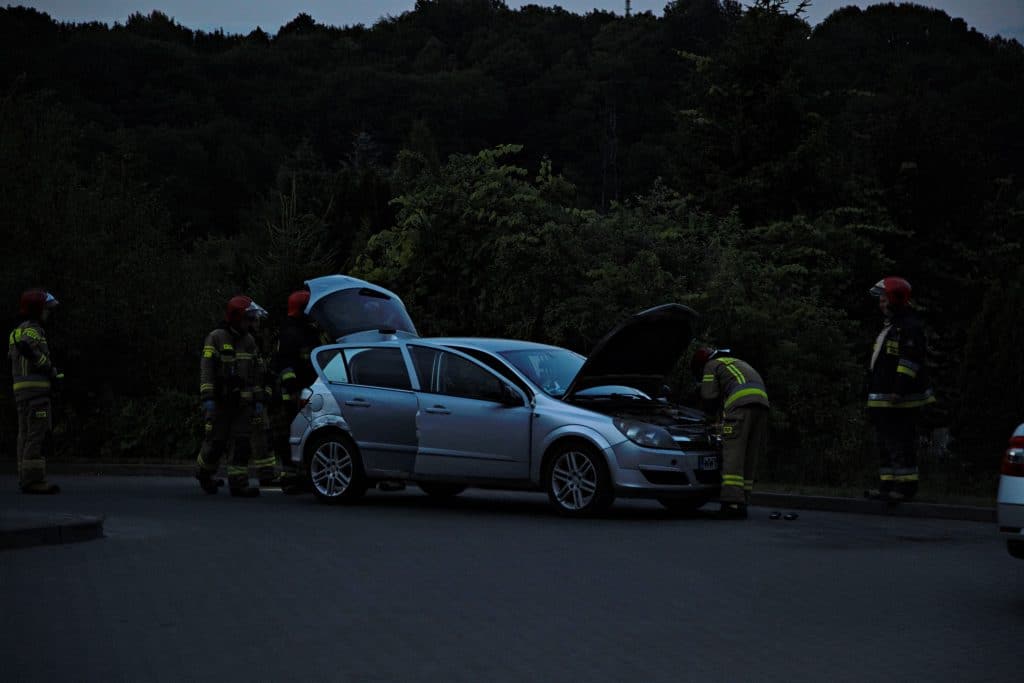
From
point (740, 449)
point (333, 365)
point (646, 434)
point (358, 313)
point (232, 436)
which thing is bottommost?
point (232, 436)

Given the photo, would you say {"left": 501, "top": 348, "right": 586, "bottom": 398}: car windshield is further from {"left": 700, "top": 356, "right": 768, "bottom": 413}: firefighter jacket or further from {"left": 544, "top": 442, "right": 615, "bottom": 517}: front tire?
{"left": 700, "top": 356, "right": 768, "bottom": 413}: firefighter jacket

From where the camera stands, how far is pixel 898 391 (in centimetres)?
1592

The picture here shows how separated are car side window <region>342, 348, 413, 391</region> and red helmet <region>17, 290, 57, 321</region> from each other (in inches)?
132

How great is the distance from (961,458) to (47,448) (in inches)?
611

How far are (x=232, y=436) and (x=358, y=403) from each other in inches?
73.6

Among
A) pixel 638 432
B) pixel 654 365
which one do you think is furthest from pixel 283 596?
pixel 654 365

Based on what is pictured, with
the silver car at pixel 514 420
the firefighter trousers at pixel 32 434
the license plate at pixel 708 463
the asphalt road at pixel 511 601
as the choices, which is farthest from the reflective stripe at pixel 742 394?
the firefighter trousers at pixel 32 434

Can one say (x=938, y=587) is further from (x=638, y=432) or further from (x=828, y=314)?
(x=828, y=314)

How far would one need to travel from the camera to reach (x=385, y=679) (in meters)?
7.09

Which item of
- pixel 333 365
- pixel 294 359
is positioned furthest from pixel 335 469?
pixel 294 359

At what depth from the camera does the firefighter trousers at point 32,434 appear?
16922 mm

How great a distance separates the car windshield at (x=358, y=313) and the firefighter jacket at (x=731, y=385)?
4.22 metres

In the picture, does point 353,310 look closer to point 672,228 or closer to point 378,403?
point 378,403

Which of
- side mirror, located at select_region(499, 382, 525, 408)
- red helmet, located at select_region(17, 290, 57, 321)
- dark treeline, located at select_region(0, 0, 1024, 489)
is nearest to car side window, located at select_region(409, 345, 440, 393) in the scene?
side mirror, located at select_region(499, 382, 525, 408)
